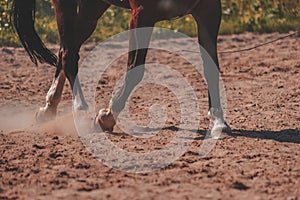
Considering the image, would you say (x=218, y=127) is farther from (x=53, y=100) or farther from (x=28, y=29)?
(x=28, y=29)

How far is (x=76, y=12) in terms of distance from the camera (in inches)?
220

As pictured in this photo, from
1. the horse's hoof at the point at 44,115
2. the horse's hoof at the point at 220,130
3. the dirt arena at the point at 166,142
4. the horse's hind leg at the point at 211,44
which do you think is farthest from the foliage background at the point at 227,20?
the horse's hoof at the point at 220,130

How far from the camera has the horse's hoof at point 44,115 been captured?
219 inches

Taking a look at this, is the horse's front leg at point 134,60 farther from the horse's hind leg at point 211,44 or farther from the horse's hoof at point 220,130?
the horse's hoof at point 220,130

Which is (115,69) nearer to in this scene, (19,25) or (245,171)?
(19,25)

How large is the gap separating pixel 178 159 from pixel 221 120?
82 centimetres

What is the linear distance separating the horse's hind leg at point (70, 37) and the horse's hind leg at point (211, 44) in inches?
39.4

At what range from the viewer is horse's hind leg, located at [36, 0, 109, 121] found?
5.53 m

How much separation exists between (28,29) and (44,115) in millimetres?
791

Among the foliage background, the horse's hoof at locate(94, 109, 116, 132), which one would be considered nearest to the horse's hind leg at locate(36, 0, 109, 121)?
the horse's hoof at locate(94, 109, 116, 132)

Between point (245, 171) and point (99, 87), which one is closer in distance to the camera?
point (245, 171)

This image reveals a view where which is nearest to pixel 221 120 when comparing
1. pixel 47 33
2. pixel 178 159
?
pixel 178 159

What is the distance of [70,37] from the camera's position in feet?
18.3

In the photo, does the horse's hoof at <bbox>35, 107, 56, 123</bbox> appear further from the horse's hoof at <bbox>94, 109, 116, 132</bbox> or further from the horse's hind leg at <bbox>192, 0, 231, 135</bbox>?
the horse's hind leg at <bbox>192, 0, 231, 135</bbox>
